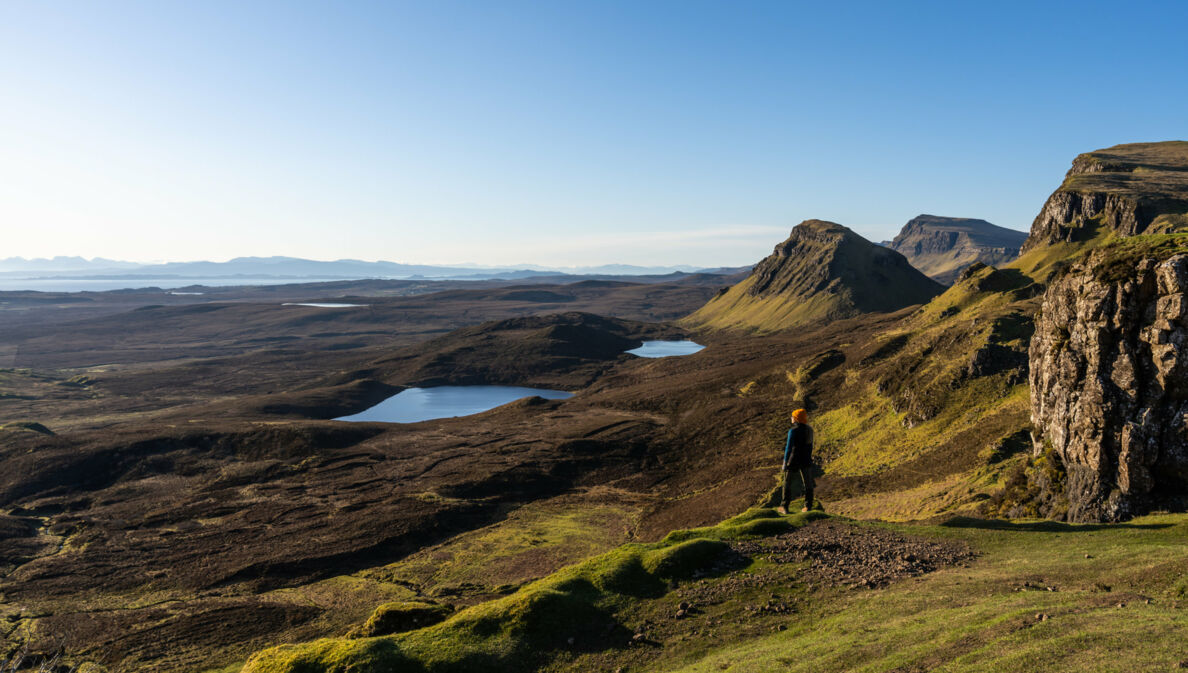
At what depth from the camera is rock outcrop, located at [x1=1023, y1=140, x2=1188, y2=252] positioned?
350 ft

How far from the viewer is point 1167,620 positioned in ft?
44.9

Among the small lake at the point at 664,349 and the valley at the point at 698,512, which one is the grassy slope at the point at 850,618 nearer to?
the valley at the point at 698,512

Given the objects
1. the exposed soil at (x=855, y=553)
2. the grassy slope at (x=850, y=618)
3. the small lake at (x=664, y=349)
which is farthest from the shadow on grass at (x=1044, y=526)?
the small lake at (x=664, y=349)

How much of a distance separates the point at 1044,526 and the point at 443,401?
12880 cm

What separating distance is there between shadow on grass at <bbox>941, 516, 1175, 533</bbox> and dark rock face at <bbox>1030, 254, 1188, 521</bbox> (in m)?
3.43

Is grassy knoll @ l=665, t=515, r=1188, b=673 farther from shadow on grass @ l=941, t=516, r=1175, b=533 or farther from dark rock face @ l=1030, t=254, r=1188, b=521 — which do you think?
dark rock face @ l=1030, t=254, r=1188, b=521

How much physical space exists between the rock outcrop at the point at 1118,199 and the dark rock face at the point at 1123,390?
305ft

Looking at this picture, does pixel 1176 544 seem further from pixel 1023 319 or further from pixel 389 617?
pixel 1023 319

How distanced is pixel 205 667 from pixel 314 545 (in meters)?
19.8

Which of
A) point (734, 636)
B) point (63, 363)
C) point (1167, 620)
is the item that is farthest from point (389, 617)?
point (63, 363)

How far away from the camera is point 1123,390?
28562 millimetres

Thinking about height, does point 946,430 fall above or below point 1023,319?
below

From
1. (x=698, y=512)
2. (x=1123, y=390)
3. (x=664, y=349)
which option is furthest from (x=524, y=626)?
(x=664, y=349)

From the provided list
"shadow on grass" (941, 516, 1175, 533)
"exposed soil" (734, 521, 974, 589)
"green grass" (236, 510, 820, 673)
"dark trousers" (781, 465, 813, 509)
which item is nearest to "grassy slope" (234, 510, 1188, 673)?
"green grass" (236, 510, 820, 673)
